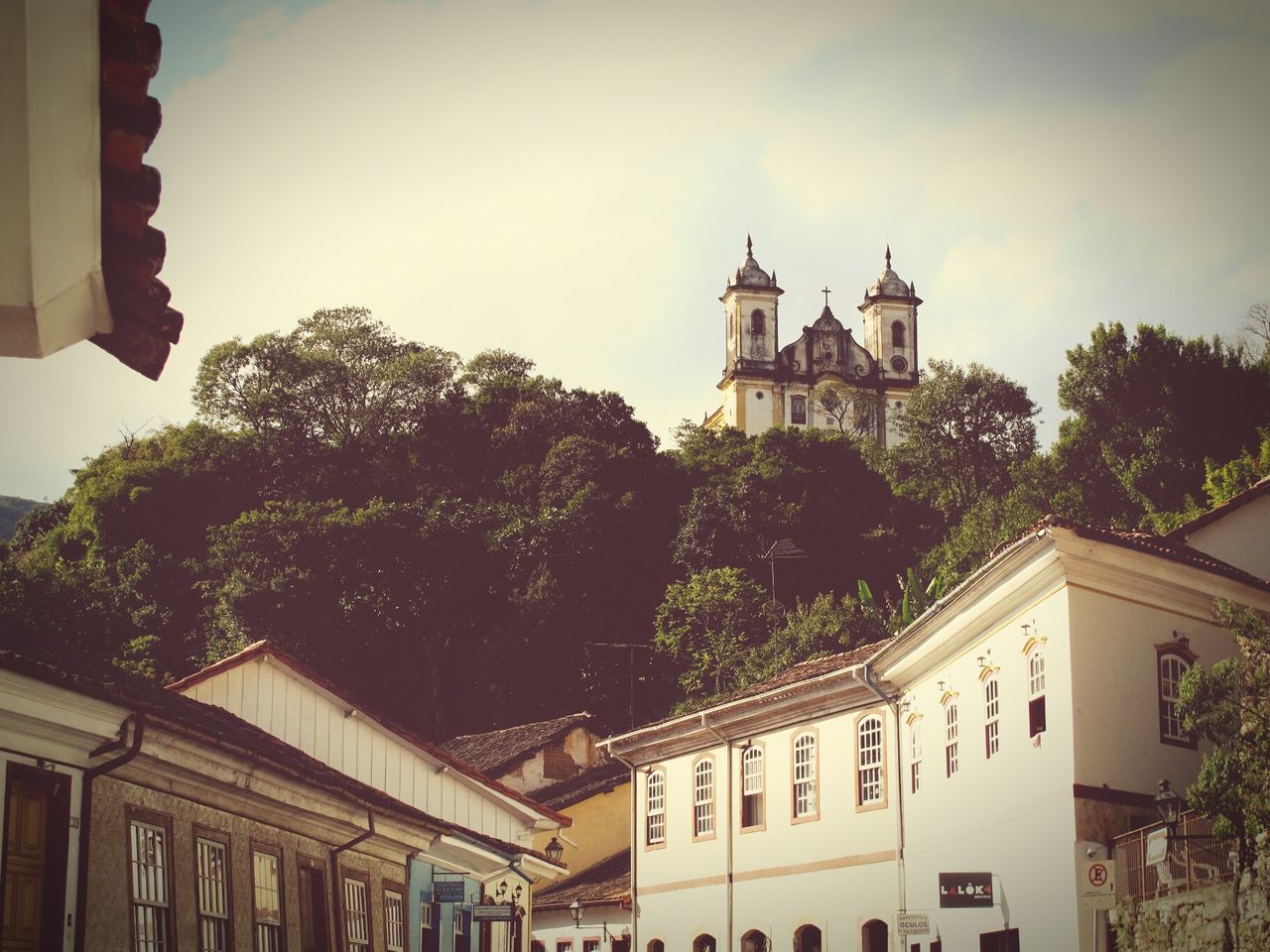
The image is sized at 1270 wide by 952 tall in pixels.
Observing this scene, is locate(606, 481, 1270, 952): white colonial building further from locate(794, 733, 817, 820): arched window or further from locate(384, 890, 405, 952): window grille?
locate(384, 890, 405, 952): window grille

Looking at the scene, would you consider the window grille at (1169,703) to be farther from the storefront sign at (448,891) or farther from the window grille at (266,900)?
the window grille at (266,900)

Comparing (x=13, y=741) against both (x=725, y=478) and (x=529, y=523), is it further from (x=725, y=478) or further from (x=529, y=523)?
(x=725, y=478)

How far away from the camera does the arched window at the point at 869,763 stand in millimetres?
29406


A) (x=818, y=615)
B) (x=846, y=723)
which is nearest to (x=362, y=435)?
(x=818, y=615)

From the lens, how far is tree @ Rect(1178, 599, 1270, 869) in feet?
59.8

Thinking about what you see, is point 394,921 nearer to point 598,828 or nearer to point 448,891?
point 448,891

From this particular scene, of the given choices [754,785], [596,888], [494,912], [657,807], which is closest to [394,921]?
[494,912]

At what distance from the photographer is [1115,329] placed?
63.9 m

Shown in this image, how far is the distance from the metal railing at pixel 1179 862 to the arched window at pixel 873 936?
7.70m

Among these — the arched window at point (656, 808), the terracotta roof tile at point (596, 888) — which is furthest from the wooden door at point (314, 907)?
the terracotta roof tile at point (596, 888)

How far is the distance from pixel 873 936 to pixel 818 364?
3807 inches

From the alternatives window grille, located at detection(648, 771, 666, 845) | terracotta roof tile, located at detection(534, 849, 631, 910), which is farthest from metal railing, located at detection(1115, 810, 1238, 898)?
terracotta roof tile, located at detection(534, 849, 631, 910)

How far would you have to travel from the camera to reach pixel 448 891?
21891mm

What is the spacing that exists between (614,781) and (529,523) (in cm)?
2858
